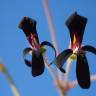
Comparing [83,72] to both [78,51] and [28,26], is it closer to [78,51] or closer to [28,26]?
[78,51]

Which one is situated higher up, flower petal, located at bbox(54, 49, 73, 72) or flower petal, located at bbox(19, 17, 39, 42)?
flower petal, located at bbox(19, 17, 39, 42)

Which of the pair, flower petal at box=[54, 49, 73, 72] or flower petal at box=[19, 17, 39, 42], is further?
flower petal at box=[19, 17, 39, 42]

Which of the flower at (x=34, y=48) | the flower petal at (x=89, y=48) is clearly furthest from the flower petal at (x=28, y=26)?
the flower petal at (x=89, y=48)

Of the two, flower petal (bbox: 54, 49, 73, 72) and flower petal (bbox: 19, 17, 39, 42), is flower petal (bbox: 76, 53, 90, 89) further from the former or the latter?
flower petal (bbox: 19, 17, 39, 42)

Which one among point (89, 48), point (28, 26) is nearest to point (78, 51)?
point (89, 48)

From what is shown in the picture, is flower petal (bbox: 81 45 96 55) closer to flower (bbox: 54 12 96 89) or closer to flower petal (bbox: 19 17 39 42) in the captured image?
flower (bbox: 54 12 96 89)

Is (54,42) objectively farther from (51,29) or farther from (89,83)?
(89,83)

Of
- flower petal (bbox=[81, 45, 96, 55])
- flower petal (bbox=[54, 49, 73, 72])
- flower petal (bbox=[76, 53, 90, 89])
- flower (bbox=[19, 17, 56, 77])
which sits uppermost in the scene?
flower (bbox=[19, 17, 56, 77])

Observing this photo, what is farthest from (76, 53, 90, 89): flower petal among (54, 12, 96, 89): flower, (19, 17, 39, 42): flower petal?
(19, 17, 39, 42): flower petal
